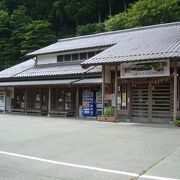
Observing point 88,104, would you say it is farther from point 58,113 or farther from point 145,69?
point 145,69

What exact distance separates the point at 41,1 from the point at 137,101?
139 feet

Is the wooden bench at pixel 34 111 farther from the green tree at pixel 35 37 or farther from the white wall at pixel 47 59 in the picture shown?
the green tree at pixel 35 37

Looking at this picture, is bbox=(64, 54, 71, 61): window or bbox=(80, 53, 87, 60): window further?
bbox=(64, 54, 71, 61): window

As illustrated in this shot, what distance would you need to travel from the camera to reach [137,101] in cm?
1991

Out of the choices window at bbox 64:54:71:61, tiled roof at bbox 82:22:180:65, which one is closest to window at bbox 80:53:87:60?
window at bbox 64:54:71:61

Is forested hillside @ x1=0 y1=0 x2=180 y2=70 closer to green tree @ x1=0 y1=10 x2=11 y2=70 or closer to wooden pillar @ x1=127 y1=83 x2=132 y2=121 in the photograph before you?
green tree @ x1=0 y1=10 x2=11 y2=70

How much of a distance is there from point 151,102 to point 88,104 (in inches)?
234

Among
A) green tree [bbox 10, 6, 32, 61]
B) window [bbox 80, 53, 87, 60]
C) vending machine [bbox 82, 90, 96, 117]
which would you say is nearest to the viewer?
vending machine [bbox 82, 90, 96, 117]

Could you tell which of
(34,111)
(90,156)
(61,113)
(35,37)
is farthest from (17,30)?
(90,156)

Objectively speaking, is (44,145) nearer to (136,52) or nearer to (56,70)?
(136,52)

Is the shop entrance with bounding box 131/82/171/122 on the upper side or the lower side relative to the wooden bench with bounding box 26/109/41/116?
upper

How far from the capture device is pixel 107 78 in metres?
20.8

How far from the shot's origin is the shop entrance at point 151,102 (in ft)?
62.3

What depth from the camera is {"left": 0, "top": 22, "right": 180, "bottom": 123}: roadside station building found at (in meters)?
18.0
